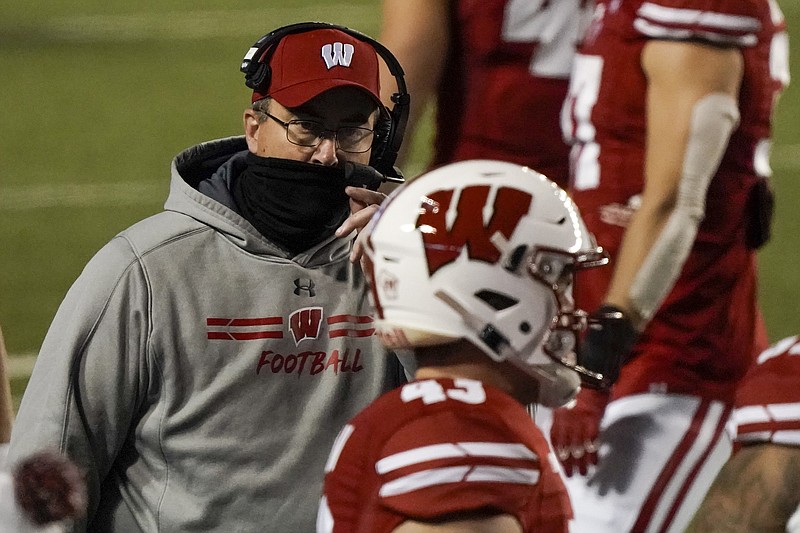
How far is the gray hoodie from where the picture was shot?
2645mm

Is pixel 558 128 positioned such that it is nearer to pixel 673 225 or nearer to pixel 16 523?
pixel 673 225

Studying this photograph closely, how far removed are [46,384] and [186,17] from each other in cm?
1120

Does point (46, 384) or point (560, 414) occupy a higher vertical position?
point (46, 384)

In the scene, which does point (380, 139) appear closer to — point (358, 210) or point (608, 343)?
point (358, 210)

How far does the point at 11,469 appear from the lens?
2.53m

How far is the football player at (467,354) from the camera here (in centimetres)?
212

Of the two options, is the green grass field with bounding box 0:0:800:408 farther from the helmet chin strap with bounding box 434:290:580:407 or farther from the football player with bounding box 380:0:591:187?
the helmet chin strap with bounding box 434:290:580:407

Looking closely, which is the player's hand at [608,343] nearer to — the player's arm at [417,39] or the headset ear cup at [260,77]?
the player's arm at [417,39]

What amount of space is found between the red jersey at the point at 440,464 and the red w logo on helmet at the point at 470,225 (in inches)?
7.6

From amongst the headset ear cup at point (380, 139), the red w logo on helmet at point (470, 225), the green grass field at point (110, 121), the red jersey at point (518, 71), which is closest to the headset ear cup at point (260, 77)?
the headset ear cup at point (380, 139)

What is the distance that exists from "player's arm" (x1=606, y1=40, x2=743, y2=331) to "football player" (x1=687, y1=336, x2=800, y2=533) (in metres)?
1.28

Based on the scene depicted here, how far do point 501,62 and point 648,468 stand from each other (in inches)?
43.7

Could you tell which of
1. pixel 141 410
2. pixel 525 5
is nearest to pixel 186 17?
pixel 525 5

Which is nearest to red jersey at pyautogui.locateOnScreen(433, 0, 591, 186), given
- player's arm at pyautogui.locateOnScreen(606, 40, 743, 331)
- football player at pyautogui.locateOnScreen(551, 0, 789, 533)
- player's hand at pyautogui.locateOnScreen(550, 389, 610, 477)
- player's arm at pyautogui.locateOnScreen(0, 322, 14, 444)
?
football player at pyautogui.locateOnScreen(551, 0, 789, 533)
